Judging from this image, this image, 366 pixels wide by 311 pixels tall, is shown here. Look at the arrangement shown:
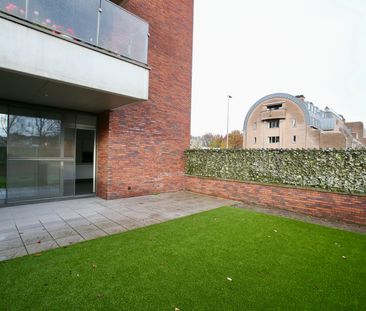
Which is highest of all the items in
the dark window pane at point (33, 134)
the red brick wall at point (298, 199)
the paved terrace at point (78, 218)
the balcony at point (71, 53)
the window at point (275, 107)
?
the window at point (275, 107)

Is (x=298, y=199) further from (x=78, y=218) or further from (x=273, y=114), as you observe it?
(x=273, y=114)

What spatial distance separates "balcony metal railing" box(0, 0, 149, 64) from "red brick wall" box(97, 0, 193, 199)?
2.70m

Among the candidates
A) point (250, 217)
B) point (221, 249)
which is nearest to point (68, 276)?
point (221, 249)

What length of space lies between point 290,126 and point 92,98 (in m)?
34.7

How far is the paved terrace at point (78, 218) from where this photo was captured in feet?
13.3

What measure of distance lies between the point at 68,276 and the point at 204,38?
14.1 m

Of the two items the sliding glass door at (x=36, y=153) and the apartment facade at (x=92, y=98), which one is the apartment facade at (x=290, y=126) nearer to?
the apartment facade at (x=92, y=98)

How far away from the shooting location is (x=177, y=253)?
369 centimetres

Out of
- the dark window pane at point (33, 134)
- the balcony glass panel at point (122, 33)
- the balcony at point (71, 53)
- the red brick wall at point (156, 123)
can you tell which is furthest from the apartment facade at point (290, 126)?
the dark window pane at point (33, 134)

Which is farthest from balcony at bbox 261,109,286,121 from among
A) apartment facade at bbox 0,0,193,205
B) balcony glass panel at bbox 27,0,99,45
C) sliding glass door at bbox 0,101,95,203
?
balcony glass panel at bbox 27,0,99,45

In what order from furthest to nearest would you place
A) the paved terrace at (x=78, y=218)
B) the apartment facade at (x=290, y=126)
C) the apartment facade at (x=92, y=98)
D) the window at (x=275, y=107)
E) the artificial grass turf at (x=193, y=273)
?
the window at (x=275, y=107) → the apartment facade at (x=290, y=126) → the apartment facade at (x=92, y=98) → the paved terrace at (x=78, y=218) → the artificial grass turf at (x=193, y=273)

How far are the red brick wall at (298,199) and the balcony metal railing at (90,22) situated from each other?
5936 mm

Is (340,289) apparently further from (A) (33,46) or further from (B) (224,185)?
(A) (33,46)

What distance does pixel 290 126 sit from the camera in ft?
111
